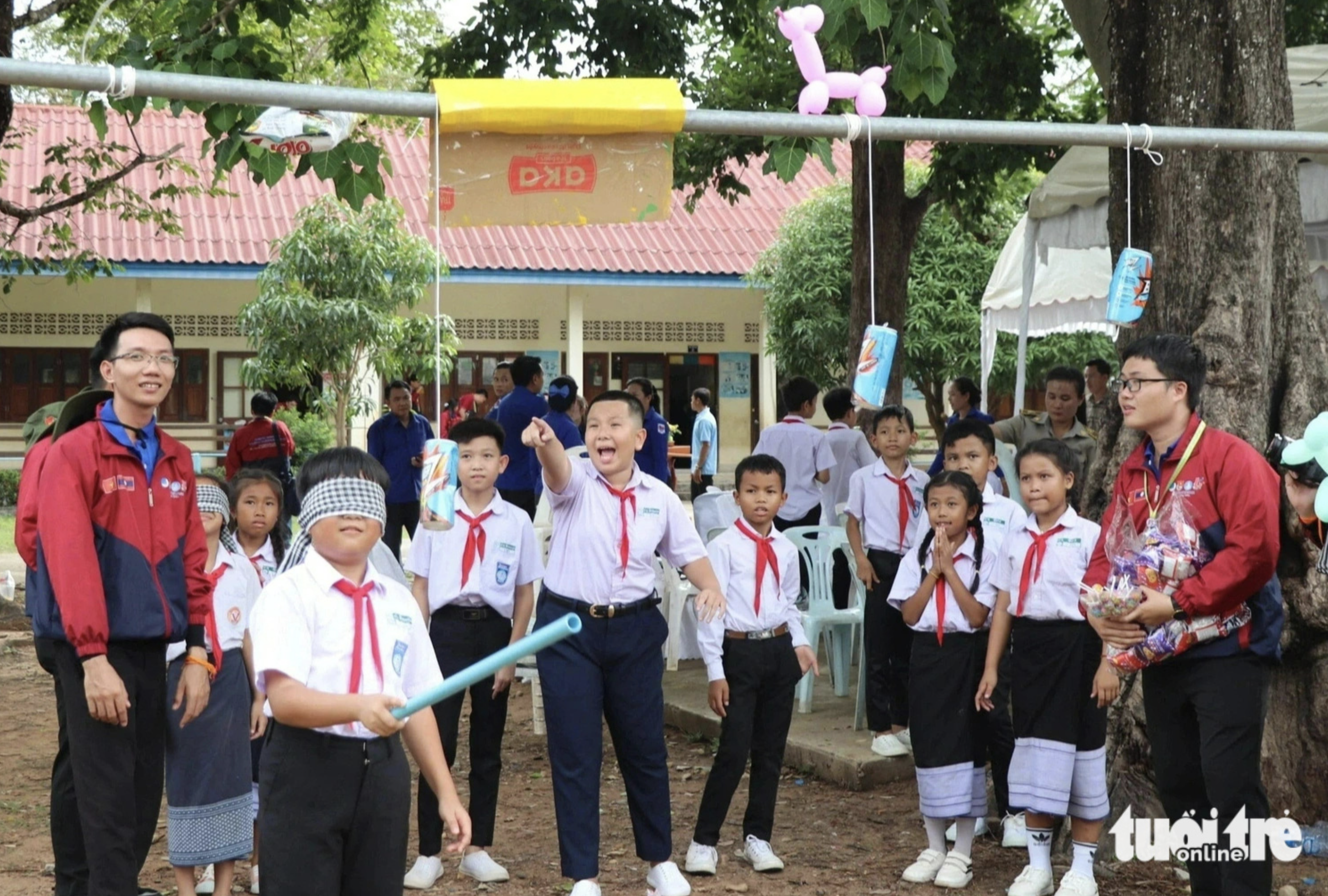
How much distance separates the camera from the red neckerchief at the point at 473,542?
494 cm

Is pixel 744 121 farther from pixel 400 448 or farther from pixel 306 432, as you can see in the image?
pixel 306 432

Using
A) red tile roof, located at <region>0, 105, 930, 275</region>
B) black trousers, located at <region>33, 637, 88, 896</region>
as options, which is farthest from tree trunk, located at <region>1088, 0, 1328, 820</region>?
red tile roof, located at <region>0, 105, 930, 275</region>

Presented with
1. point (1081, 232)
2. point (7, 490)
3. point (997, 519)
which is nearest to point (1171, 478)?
point (997, 519)

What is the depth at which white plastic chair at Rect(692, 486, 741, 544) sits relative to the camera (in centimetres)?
835

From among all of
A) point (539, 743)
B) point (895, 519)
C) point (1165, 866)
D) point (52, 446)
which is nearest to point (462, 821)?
point (52, 446)

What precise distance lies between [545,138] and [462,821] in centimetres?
183

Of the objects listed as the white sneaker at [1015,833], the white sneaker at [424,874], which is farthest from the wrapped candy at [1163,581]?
the white sneaker at [424,874]

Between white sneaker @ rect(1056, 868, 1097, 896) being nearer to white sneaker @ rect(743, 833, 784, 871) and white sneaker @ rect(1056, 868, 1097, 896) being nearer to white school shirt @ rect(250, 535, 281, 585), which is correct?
white sneaker @ rect(743, 833, 784, 871)

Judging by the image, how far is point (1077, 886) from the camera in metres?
4.57

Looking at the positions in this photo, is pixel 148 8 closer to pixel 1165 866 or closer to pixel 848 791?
pixel 848 791

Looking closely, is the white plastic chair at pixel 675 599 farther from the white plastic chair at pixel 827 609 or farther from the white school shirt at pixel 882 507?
the white school shirt at pixel 882 507

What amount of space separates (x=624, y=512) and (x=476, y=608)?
27.9 inches

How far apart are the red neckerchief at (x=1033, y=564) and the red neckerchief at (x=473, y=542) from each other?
5.79ft

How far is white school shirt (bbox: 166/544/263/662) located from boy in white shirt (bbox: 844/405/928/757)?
107 inches
